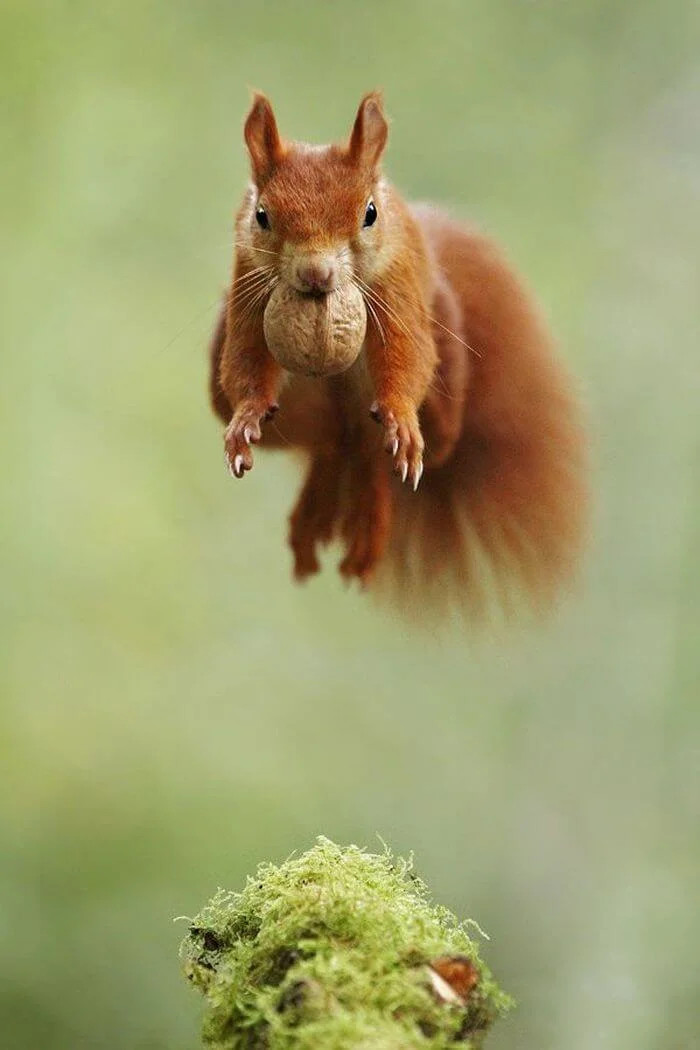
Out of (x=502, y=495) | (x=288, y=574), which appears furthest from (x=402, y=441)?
(x=288, y=574)

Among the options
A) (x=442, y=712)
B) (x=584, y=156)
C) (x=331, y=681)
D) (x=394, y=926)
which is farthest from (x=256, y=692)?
(x=394, y=926)

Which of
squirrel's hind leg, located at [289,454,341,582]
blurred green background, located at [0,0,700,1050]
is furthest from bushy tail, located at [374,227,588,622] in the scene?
blurred green background, located at [0,0,700,1050]

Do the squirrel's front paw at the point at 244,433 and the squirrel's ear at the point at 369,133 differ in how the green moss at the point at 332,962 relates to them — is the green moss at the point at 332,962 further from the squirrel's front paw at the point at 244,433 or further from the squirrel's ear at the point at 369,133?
the squirrel's ear at the point at 369,133

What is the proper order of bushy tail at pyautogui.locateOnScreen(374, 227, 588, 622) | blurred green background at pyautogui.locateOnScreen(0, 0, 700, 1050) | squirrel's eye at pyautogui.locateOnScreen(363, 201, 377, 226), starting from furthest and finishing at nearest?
1. blurred green background at pyautogui.locateOnScreen(0, 0, 700, 1050)
2. bushy tail at pyautogui.locateOnScreen(374, 227, 588, 622)
3. squirrel's eye at pyautogui.locateOnScreen(363, 201, 377, 226)

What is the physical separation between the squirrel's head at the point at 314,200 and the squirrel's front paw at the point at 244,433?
0.44 feet

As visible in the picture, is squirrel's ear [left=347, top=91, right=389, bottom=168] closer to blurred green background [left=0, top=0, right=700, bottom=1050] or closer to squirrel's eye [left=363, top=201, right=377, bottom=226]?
squirrel's eye [left=363, top=201, right=377, bottom=226]

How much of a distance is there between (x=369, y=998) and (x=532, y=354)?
105 centimetres

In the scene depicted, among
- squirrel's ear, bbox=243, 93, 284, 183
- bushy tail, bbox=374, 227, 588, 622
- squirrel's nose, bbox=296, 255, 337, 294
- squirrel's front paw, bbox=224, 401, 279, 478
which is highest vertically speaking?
bushy tail, bbox=374, 227, 588, 622

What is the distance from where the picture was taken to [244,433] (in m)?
1.18

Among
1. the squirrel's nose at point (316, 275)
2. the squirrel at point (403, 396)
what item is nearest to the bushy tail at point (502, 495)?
the squirrel at point (403, 396)

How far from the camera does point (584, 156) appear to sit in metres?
3.78

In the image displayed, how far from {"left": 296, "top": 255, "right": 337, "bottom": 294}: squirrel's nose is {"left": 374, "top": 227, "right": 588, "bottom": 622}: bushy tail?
758 millimetres

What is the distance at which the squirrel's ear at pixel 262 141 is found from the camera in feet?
3.81

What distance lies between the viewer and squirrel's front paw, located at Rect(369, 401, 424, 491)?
1.17 m
